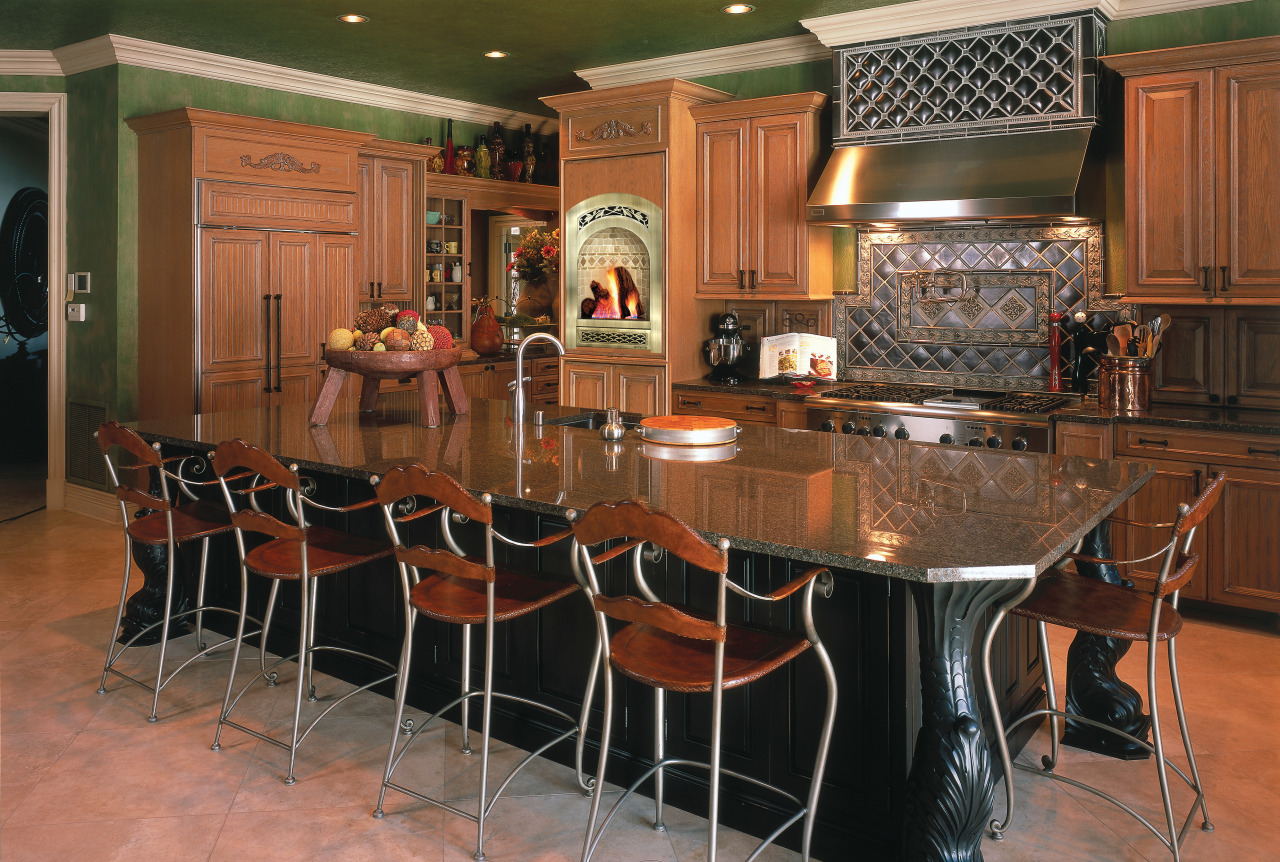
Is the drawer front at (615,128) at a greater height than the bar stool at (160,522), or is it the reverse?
the drawer front at (615,128)

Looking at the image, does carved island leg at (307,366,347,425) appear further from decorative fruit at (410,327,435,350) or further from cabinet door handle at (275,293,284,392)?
cabinet door handle at (275,293,284,392)

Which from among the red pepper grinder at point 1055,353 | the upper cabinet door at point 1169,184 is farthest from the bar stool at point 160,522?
the upper cabinet door at point 1169,184

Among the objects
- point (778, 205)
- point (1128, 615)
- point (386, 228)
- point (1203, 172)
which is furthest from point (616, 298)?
point (1128, 615)

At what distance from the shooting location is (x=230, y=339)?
5.89 metres

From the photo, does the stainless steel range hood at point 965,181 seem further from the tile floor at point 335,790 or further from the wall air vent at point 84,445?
the wall air vent at point 84,445

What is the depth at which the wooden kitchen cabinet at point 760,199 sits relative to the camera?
5.58m

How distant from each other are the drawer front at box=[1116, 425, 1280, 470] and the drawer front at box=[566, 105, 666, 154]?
292 cm

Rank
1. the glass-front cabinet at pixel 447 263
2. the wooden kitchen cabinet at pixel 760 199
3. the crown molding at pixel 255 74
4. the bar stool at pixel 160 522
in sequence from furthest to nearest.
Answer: the glass-front cabinet at pixel 447 263
the crown molding at pixel 255 74
the wooden kitchen cabinet at pixel 760 199
the bar stool at pixel 160 522

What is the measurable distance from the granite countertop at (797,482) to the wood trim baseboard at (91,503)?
2.57 m

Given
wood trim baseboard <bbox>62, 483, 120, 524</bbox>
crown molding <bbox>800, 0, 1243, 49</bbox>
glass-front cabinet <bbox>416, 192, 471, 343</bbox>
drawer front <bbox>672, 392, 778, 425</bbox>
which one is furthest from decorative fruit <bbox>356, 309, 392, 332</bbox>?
glass-front cabinet <bbox>416, 192, 471, 343</bbox>

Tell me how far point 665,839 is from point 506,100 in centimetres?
610

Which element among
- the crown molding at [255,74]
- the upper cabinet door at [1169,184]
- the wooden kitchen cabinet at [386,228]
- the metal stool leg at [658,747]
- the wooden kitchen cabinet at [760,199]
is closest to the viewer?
the metal stool leg at [658,747]

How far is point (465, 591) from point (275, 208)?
4.01 metres

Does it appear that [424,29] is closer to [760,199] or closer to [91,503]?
[760,199]
